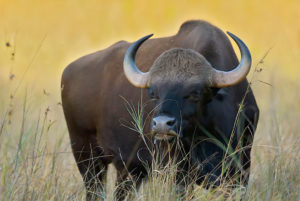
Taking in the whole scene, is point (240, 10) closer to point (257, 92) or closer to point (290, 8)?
point (290, 8)

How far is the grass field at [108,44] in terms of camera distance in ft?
18.6

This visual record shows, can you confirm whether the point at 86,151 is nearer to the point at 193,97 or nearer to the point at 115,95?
the point at 115,95

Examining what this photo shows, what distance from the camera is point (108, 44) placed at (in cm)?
2022

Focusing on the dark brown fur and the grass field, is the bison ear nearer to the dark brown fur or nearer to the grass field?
the dark brown fur

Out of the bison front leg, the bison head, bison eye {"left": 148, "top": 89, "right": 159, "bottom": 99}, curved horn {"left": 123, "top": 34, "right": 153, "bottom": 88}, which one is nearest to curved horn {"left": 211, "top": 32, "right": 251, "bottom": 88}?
the bison head

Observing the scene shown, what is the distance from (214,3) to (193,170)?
17.8 metres

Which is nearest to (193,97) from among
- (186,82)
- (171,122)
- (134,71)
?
(186,82)

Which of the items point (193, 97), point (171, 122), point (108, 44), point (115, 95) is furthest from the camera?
point (108, 44)

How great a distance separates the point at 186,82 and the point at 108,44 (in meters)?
14.1

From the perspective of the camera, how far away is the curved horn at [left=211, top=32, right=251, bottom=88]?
6215mm

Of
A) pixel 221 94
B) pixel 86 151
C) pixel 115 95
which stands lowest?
pixel 86 151

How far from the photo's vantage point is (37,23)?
71.8 ft

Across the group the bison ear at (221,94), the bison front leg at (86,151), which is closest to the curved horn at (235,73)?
the bison ear at (221,94)

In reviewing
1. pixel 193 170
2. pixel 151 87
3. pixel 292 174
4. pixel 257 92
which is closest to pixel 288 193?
pixel 292 174
